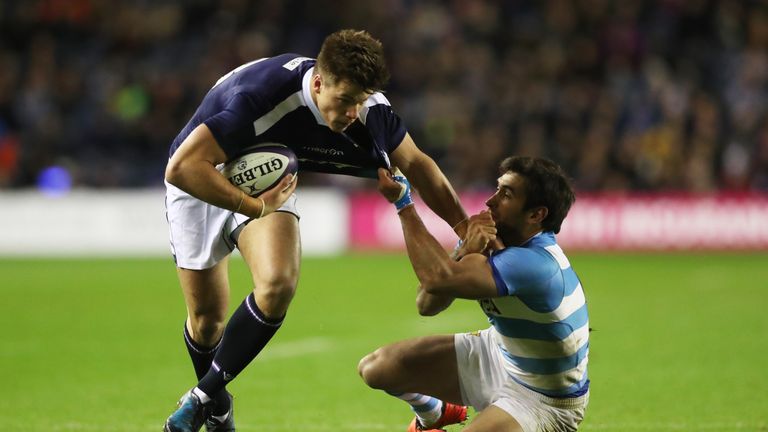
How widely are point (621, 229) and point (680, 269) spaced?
2.20 metres

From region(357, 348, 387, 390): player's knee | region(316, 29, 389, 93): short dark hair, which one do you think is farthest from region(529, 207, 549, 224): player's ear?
region(357, 348, 387, 390): player's knee

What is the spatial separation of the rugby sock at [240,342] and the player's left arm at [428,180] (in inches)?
40.9

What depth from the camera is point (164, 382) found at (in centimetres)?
794

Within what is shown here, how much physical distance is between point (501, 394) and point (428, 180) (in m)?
1.25

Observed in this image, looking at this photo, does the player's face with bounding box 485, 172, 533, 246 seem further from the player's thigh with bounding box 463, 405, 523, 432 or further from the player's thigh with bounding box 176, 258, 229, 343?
the player's thigh with bounding box 176, 258, 229, 343

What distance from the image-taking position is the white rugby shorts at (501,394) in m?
5.07

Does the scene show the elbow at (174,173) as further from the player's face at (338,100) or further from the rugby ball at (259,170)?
the player's face at (338,100)

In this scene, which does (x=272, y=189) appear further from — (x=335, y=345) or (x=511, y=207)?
(x=335, y=345)

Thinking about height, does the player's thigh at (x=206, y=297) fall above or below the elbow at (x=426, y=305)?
below

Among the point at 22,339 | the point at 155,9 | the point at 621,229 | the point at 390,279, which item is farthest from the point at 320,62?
the point at 155,9

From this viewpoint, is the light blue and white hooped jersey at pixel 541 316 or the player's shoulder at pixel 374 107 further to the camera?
the player's shoulder at pixel 374 107

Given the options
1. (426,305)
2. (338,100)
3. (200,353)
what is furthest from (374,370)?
(338,100)

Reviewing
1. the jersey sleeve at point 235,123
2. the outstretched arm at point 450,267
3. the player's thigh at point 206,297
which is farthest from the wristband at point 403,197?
the player's thigh at point 206,297

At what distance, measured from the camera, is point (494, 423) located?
494cm
